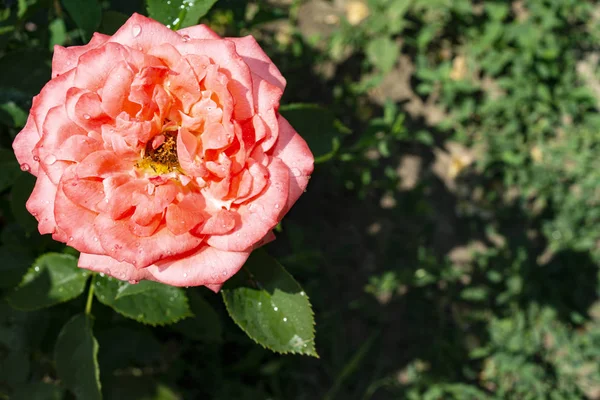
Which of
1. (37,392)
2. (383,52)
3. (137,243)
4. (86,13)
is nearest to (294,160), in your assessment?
(137,243)

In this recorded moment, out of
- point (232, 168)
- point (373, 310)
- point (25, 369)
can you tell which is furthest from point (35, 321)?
point (373, 310)

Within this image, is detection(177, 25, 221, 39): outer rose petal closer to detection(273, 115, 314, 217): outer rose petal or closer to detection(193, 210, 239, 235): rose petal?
detection(273, 115, 314, 217): outer rose petal

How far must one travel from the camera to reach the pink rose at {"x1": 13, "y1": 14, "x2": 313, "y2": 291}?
0.85 m

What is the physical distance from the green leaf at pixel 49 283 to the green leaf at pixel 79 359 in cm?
7

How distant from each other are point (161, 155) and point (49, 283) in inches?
16.6

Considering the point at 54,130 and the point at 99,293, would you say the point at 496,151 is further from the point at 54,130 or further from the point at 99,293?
the point at 54,130

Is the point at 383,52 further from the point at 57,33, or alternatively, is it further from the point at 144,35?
the point at 144,35

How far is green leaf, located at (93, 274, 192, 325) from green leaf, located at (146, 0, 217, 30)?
0.48 meters

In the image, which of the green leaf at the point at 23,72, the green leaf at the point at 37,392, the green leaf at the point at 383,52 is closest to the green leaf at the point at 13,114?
the green leaf at the point at 23,72

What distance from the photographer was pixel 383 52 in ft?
8.41

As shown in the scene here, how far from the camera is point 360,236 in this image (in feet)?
8.39

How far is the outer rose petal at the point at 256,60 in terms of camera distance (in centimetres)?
93

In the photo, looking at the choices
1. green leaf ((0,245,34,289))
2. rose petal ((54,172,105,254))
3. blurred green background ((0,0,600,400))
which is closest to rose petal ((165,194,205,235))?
rose petal ((54,172,105,254))

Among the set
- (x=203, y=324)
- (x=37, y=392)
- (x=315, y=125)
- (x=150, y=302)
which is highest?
(x=315, y=125)
